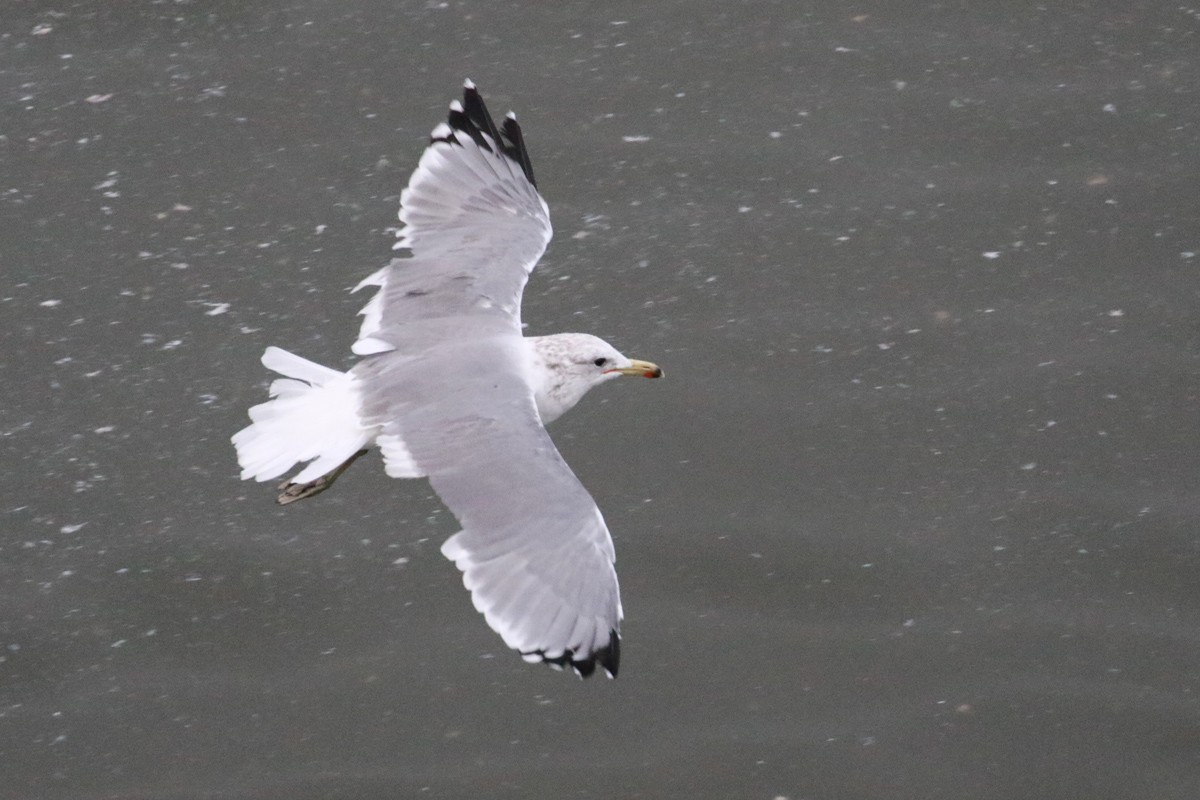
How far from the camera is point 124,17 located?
6418mm

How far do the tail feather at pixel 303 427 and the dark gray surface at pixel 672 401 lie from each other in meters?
0.63

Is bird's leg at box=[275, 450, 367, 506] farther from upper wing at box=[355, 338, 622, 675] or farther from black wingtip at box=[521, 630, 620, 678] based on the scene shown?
black wingtip at box=[521, 630, 620, 678]

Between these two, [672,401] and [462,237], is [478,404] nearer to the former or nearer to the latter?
[462,237]

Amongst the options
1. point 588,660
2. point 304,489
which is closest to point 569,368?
point 304,489

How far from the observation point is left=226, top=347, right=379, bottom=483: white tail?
4.00m

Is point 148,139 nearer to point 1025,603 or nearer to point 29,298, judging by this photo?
point 29,298

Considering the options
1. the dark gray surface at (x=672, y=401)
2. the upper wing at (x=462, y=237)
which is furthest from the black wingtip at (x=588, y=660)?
the upper wing at (x=462, y=237)

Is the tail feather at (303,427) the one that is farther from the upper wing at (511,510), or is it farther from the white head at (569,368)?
the white head at (569,368)

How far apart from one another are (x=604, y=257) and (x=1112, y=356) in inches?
64.2

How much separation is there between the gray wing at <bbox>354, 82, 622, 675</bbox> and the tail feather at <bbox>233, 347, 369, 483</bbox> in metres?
0.05

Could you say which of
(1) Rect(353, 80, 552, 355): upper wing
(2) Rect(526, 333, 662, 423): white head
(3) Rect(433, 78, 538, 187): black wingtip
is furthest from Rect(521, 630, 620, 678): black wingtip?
(3) Rect(433, 78, 538, 187): black wingtip

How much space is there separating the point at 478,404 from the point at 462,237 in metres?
0.78

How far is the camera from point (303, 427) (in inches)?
162

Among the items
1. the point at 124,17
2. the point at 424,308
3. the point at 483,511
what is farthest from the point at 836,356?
the point at 124,17
